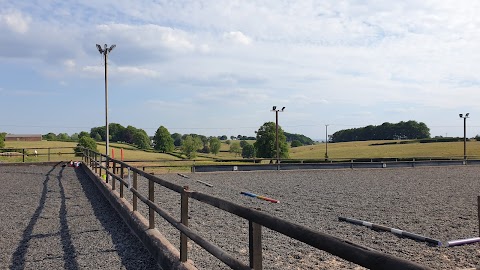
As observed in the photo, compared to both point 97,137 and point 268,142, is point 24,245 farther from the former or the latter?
point 97,137

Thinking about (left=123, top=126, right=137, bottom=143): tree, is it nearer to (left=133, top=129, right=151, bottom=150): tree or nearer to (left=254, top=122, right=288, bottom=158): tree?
(left=133, top=129, right=151, bottom=150): tree

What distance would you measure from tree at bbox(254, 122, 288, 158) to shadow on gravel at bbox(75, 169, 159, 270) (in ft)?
233

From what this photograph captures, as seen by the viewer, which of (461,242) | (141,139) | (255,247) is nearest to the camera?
(255,247)

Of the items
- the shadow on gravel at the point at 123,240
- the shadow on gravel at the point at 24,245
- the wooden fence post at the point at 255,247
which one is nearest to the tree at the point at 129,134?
the shadow on gravel at the point at 123,240

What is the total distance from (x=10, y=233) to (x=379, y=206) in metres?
9.62

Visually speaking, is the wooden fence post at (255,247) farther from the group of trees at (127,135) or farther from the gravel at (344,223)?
the group of trees at (127,135)

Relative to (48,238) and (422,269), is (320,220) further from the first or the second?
(422,269)

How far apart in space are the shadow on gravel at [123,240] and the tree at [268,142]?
71.1m

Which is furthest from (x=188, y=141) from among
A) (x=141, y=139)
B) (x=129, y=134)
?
(x=129, y=134)

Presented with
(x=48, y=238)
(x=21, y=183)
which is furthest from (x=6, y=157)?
(x=48, y=238)

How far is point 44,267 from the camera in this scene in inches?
215

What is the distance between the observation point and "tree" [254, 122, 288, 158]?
82.0m

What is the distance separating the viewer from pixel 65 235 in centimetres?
734

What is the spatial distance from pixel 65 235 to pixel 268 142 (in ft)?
253
